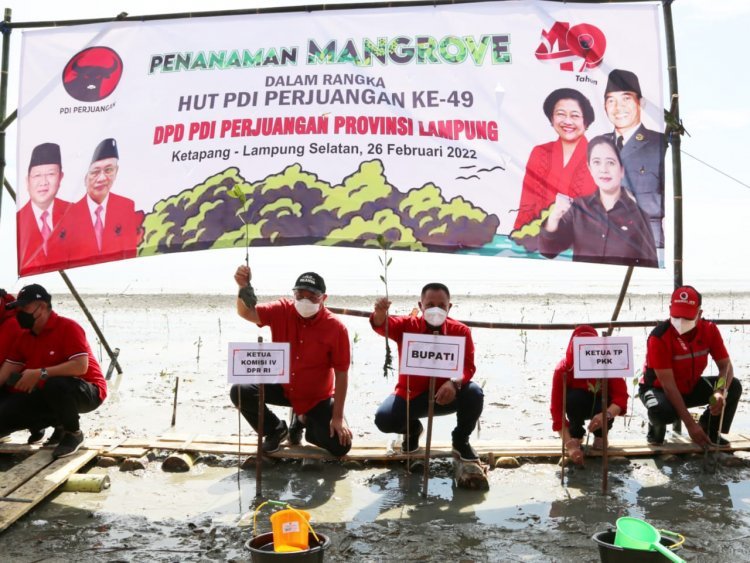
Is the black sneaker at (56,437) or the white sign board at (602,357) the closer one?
the white sign board at (602,357)

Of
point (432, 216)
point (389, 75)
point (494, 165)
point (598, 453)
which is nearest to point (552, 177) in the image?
point (494, 165)

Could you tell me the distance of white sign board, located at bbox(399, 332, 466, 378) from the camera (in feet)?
16.0

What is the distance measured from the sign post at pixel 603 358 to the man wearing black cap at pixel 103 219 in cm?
370

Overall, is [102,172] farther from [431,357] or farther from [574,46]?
[574,46]

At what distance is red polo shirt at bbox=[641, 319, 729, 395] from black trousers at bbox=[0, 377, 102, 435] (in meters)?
4.41

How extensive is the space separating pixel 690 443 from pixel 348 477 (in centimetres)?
281

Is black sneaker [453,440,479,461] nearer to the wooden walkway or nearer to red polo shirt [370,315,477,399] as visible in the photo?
the wooden walkway

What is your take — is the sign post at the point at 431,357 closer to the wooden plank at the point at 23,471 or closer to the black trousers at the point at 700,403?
the black trousers at the point at 700,403

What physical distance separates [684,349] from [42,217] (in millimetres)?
5478

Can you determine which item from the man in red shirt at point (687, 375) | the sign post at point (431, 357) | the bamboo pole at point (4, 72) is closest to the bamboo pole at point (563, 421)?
the man in red shirt at point (687, 375)

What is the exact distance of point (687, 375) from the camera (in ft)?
19.2

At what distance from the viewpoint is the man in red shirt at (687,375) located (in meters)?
5.57

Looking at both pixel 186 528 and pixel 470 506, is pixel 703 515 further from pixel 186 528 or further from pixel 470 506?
pixel 186 528

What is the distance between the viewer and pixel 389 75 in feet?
20.1
